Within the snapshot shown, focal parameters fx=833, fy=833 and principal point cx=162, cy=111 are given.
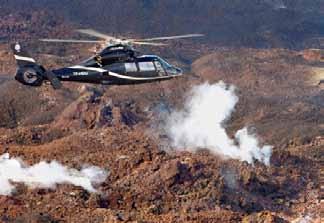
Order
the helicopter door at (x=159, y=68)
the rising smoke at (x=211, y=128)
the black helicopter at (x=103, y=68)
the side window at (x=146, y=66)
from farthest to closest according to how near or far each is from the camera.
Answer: the rising smoke at (x=211, y=128), the helicopter door at (x=159, y=68), the side window at (x=146, y=66), the black helicopter at (x=103, y=68)

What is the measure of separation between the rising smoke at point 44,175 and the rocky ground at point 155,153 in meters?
0.74

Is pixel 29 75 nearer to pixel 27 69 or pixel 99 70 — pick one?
pixel 27 69

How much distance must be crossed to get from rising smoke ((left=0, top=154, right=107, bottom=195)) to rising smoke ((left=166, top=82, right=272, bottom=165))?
17.9 m

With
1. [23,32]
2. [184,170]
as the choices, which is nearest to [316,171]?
[184,170]

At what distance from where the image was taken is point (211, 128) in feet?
290

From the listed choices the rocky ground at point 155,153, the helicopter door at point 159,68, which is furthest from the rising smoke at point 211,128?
the helicopter door at point 159,68

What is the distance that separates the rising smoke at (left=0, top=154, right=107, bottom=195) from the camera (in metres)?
55.7

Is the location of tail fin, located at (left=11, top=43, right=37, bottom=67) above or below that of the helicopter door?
below

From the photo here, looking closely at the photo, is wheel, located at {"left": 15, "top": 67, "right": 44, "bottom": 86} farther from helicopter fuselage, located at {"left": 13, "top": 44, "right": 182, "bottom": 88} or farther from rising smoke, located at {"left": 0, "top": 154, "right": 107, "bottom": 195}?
rising smoke, located at {"left": 0, "top": 154, "right": 107, "bottom": 195}

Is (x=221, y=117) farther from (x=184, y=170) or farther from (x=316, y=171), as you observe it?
(x=184, y=170)

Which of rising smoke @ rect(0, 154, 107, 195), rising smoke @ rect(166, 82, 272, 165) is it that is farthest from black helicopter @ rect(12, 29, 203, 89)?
rising smoke @ rect(166, 82, 272, 165)

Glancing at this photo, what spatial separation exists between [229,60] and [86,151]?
7049 centimetres

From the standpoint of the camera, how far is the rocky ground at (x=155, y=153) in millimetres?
52719

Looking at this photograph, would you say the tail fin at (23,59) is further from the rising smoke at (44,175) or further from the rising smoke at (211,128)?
the rising smoke at (211,128)
